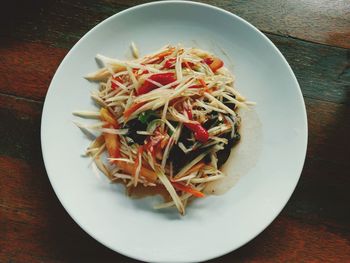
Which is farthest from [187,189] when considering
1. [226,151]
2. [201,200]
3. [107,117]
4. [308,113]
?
[308,113]

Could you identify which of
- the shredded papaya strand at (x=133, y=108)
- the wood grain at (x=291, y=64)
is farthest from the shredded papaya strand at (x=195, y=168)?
the wood grain at (x=291, y=64)

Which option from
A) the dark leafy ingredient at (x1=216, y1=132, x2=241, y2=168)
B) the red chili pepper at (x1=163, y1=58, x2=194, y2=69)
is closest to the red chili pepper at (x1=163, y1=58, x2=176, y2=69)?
the red chili pepper at (x1=163, y1=58, x2=194, y2=69)

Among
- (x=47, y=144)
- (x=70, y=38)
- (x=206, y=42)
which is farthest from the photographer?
(x=70, y=38)

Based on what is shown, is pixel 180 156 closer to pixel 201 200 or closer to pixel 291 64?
pixel 201 200

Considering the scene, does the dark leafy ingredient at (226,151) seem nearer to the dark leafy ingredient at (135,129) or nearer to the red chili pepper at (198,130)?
the red chili pepper at (198,130)

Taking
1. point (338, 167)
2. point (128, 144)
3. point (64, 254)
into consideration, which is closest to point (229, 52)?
point (128, 144)

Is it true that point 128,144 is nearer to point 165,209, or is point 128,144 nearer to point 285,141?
point 165,209

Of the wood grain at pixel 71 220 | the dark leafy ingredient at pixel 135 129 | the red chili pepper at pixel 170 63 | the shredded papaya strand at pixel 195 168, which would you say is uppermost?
the red chili pepper at pixel 170 63

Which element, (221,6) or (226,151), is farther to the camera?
(221,6)
